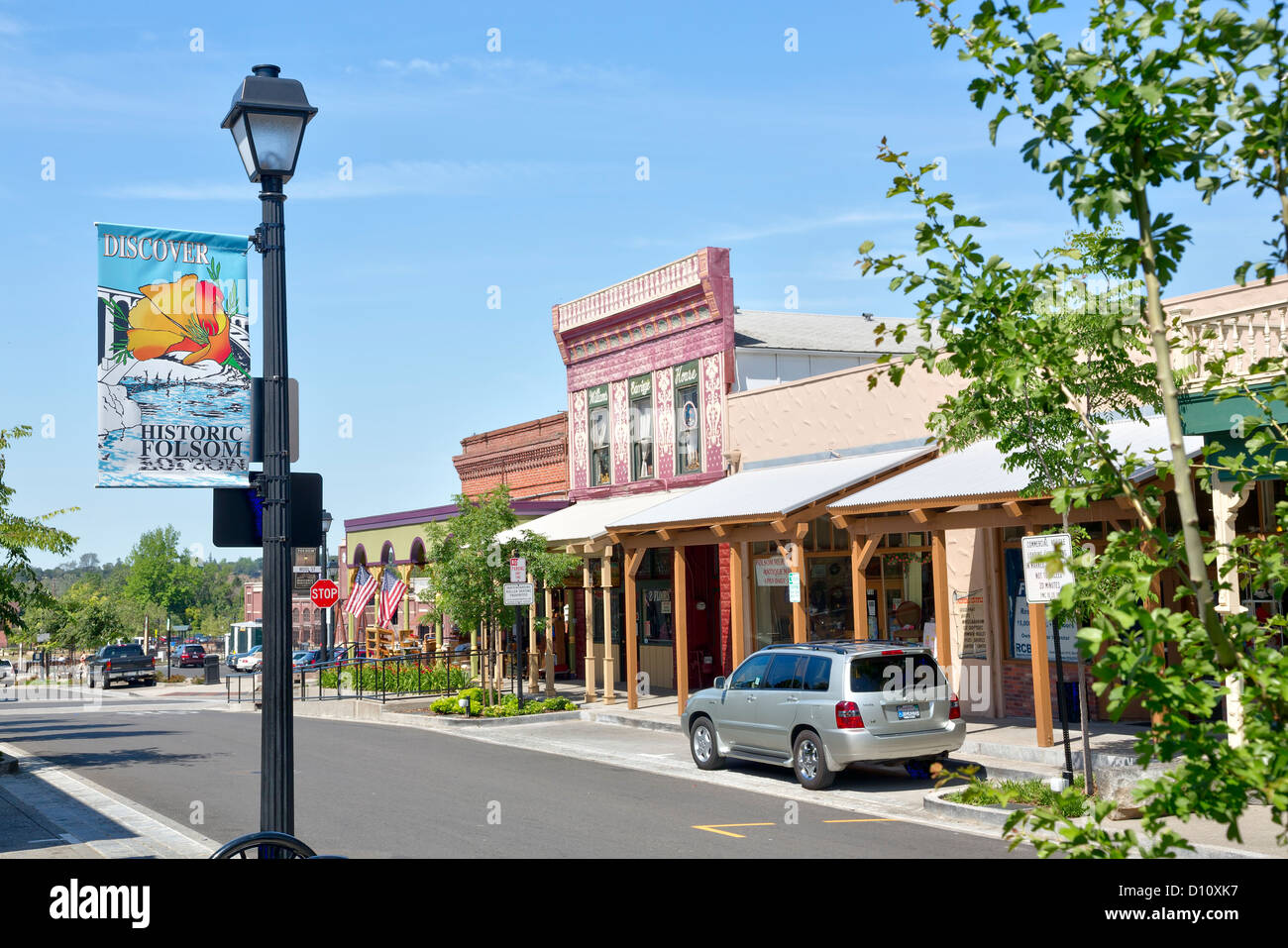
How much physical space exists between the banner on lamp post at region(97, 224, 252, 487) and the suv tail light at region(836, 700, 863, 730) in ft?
29.5

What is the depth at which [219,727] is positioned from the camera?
2819 cm

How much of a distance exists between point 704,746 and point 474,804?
4228 mm

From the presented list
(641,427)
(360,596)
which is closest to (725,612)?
(641,427)

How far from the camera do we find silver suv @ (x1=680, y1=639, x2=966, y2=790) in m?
14.8

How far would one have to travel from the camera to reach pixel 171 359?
789cm

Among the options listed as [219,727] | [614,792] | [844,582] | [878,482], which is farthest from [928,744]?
[219,727]

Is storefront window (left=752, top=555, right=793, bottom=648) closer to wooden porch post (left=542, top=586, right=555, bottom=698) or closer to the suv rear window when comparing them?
wooden porch post (left=542, top=586, right=555, bottom=698)

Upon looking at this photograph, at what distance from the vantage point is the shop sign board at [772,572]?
2486 cm

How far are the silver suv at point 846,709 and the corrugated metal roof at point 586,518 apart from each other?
10.5 meters

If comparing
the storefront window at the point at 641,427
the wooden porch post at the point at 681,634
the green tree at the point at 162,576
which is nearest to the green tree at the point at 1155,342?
the wooden porch post at the point at 681,634

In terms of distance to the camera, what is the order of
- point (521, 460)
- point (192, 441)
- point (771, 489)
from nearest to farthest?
point (192, 441) → point (771, 489) → point (521, 460)

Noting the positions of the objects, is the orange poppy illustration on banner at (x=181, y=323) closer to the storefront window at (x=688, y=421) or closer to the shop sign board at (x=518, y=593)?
the shop sign board at (x=518, y=593)

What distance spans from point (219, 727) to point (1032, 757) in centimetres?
1928

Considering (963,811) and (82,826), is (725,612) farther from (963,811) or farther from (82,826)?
(82,826)
